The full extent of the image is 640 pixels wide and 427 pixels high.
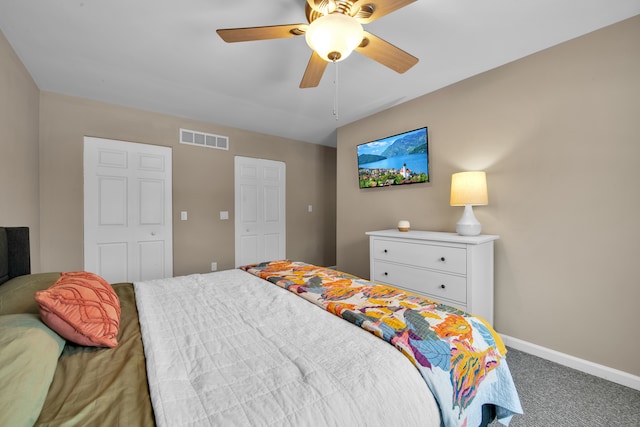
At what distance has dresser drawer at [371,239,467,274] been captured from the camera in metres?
2.25

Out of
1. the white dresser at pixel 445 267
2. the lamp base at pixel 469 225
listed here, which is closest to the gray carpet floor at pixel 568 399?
the white dresser at pixel 445 267

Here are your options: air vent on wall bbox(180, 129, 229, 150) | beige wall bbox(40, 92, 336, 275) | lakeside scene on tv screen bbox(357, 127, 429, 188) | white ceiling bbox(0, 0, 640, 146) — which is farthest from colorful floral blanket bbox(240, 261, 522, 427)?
air vent on wall bbox(180, 129, 229, 150)

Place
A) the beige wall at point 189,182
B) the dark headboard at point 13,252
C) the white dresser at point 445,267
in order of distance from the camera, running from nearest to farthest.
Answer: the dark headboard at point 13,252 → the white dresser at point 445,267 → the beige wall at point 189,182

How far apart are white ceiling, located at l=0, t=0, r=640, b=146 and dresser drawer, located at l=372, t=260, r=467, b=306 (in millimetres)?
1841

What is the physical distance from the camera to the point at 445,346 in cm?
103

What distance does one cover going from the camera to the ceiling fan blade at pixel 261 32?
1521mm

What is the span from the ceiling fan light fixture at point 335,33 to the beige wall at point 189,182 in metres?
2.84

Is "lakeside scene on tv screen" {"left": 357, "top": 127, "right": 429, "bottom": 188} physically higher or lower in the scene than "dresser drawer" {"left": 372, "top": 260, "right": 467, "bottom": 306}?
higher

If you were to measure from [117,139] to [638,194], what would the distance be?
15.8 feet

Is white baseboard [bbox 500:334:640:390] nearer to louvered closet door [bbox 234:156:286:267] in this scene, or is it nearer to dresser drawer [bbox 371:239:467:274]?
dresser drawer [bbox 371:239:467:274]

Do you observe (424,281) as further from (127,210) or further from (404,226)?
(127,210)

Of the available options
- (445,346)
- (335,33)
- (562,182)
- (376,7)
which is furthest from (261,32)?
(562,182)

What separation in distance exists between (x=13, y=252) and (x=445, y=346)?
2.36 meters

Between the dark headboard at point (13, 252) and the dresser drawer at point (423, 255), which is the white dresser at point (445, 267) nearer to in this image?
the dresser drawer at point (423, 255)
